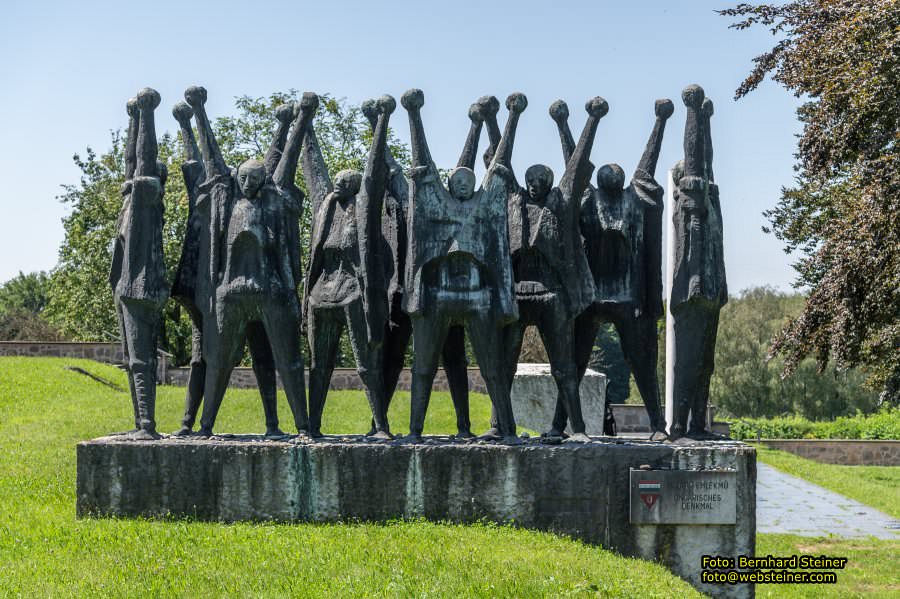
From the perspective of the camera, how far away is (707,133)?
9.83m

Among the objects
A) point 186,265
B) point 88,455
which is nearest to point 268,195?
point 186,265

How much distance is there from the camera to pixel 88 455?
9.38 metres

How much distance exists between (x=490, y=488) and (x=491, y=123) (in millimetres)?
3423

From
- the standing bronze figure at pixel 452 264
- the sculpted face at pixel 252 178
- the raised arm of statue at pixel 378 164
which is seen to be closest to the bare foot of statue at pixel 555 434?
the standing bronze figure at pixel 452 264

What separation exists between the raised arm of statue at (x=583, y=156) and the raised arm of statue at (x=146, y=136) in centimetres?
365

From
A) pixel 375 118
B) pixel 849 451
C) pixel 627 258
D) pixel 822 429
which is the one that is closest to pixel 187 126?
pixel 375 118

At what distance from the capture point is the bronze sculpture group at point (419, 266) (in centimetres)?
945

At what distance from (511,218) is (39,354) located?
21.5 meters

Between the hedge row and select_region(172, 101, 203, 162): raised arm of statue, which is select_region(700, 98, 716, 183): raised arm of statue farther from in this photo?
the hedge row

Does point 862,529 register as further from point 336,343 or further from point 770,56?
point 336,343

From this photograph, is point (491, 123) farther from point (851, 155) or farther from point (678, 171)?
point (851, 155)

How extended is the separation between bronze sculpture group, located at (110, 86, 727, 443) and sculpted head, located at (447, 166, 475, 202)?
2 cm

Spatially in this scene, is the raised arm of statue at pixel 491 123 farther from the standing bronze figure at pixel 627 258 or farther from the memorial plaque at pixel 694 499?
the memorial plaque at pixel 694 499

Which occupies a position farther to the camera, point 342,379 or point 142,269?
point 342,379
